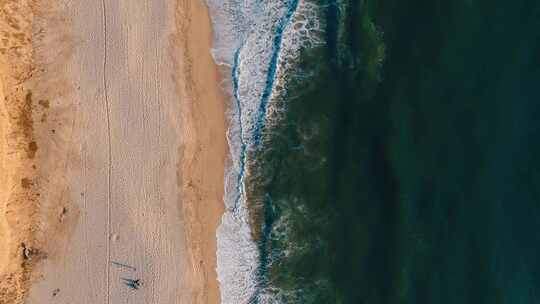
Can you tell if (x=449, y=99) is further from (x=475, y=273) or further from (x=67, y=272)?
(x=67, y=272)

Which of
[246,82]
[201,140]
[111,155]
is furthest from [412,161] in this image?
[111,155]

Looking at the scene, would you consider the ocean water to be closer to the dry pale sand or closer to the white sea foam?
the white sea foam

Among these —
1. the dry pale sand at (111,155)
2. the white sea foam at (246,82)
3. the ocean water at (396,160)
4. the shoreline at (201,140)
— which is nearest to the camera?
the dry pale sand at (111,155)

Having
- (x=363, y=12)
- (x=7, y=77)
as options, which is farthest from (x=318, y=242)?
(x=7, y=77)

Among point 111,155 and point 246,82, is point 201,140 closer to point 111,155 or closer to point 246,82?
point 246,82

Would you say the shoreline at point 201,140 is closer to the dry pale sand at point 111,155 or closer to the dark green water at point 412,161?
the dry pale sand at point 111,155

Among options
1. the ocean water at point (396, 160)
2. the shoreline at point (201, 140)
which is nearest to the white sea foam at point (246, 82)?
the ocean water at point (396, 160)

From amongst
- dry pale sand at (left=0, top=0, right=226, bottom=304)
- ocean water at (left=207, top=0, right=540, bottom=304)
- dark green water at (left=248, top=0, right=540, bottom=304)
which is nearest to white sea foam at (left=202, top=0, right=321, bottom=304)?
ocean water at (left=207, top=0, right=540, bottom=304)

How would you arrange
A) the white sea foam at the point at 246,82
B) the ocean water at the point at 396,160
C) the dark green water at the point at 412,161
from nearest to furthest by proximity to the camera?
1. the white sea foam at the point at 246,82
2. the ocean water at the point at 396,160
3. the dark green water at the point at 412,161
